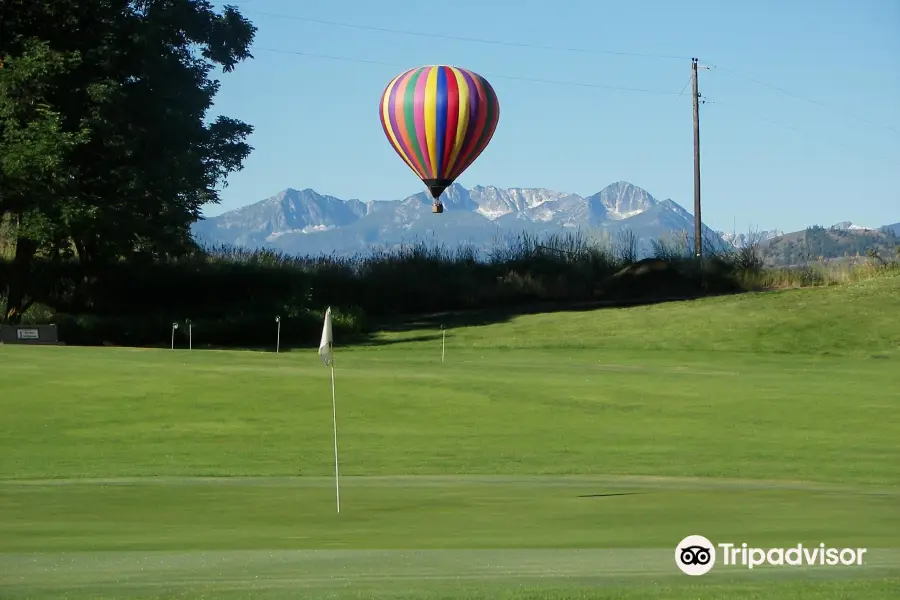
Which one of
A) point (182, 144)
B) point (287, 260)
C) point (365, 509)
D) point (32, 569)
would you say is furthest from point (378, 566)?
point (287, 260)

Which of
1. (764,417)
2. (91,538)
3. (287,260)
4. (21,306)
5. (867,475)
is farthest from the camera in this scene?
(287,260)

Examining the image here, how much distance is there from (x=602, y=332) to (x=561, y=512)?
90.2 feet

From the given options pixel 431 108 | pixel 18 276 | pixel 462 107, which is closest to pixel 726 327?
pixel 462 107

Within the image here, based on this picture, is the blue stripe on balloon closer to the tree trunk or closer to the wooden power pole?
the tree trunk

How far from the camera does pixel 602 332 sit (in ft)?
124

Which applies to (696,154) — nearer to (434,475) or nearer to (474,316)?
(474,316)

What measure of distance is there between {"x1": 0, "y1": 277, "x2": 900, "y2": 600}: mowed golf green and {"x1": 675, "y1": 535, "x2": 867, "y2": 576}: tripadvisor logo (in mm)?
111

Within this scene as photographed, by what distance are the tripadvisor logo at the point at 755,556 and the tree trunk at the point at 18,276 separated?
1296 inches

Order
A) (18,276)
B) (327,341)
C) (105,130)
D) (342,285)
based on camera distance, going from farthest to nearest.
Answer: (342,285) < (18,276) < (105,130) < (327,341)

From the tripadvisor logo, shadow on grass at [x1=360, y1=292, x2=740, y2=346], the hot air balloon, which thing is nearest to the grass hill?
shadow on grass at [x1=360, y1=292, x2=740, y2=346]

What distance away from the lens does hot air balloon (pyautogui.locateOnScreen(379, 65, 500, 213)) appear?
122 ft

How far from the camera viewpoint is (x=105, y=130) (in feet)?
119

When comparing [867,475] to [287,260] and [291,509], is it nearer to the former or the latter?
[291,509]

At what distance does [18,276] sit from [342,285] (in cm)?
1087
